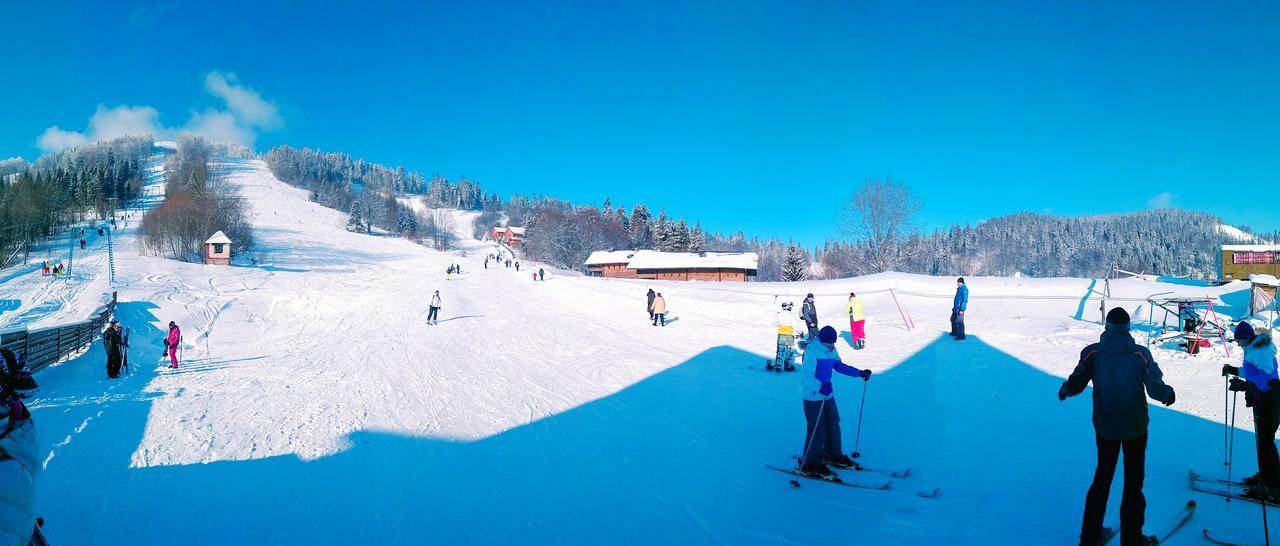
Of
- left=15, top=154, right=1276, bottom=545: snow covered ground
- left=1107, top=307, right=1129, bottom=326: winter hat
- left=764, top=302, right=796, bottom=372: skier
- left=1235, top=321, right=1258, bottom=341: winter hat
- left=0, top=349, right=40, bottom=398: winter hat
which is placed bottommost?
left=15, top=154, right=1276, bottom=545: snow covered ground

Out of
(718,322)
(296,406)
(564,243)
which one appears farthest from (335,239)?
(296,406)

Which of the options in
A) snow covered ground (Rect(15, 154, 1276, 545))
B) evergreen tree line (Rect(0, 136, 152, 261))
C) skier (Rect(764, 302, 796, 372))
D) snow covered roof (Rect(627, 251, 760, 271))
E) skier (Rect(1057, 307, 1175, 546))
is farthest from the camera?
snow covered roof (Rect(627, 251, 760, 271))

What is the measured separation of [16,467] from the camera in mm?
2846

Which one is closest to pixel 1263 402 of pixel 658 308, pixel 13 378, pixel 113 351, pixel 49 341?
pixel 13 378

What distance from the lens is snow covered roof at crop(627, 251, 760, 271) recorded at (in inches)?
2352

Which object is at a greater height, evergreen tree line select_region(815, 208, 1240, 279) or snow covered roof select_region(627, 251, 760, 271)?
evergreen tree line select_region(815, 208, 1240, 279)

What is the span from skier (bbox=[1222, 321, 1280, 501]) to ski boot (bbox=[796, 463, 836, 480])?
3.25 meters

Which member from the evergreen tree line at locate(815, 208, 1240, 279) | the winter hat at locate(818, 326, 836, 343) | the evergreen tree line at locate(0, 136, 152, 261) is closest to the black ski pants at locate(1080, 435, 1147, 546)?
the winter hat at locate(818, 326, 836, 343)

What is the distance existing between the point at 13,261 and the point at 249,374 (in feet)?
185

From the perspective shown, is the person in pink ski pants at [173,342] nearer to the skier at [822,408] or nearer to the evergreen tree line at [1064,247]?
the skier at [822,408]

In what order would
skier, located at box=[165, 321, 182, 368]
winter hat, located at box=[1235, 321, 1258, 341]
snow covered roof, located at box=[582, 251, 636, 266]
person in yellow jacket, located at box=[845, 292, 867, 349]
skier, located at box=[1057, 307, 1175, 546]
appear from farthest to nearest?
1. snow covered roof, located at box=[582, 251, 636, 266]
2. person in yellow jacket, located at box=[845, 292, 867, 349]
3. skier, located at box=[165, 321, 182, 368]
4. winter hat, located at box=[1235, 321, 1258, 341]
5. skier, located at box=[1057, 307, 1175, 546]

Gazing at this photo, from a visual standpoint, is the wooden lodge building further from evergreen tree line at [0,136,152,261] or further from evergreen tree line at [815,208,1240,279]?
evergreen tree line at [0,136,152,261]

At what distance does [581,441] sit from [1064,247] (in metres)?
153

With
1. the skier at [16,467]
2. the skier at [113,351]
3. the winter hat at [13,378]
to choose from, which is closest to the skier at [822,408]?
the skier at [16,467]
